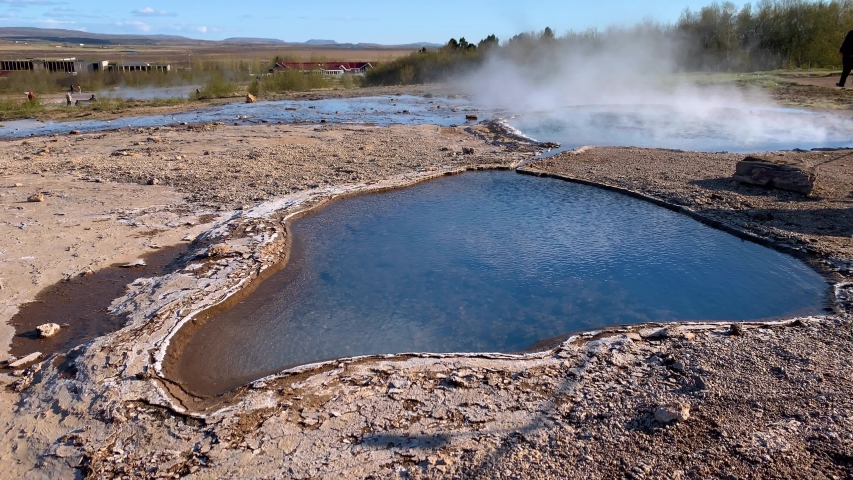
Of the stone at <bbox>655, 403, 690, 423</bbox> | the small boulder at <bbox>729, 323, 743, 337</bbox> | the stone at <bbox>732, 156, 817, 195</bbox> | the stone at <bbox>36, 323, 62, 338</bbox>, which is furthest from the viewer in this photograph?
the stone at <bbox>732, 156, 817, 195</bbox>

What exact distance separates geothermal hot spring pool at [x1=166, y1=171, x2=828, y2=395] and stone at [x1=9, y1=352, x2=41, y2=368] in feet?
2.72

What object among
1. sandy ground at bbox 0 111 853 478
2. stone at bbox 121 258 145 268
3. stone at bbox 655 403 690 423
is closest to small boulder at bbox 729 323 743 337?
sandy ground at bbox 0 111 853 478

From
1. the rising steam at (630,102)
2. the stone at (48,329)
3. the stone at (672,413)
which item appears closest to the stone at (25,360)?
the stone at (48,329)

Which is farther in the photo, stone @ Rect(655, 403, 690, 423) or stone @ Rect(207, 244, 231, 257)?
stone @ Rect(207, 244, 231, 257)

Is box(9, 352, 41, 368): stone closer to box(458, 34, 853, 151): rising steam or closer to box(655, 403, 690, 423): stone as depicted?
box(655, 403, 690, 423): stone

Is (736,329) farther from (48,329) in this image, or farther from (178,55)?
(178,55)

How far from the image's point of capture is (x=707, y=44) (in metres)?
32.5

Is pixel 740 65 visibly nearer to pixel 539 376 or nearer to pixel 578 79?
Result: pixel 578 79

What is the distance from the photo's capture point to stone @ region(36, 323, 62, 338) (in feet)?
13.7

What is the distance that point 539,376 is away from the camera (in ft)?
11.8

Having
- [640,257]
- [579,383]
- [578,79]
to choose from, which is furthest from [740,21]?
[579,383]

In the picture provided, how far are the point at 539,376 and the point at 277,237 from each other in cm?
328

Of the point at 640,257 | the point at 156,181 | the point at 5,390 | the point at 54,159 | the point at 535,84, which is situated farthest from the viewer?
the point at 535,84

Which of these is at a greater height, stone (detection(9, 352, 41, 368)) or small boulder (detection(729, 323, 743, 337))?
small boulder (detection(729, 323, 743, 337))
